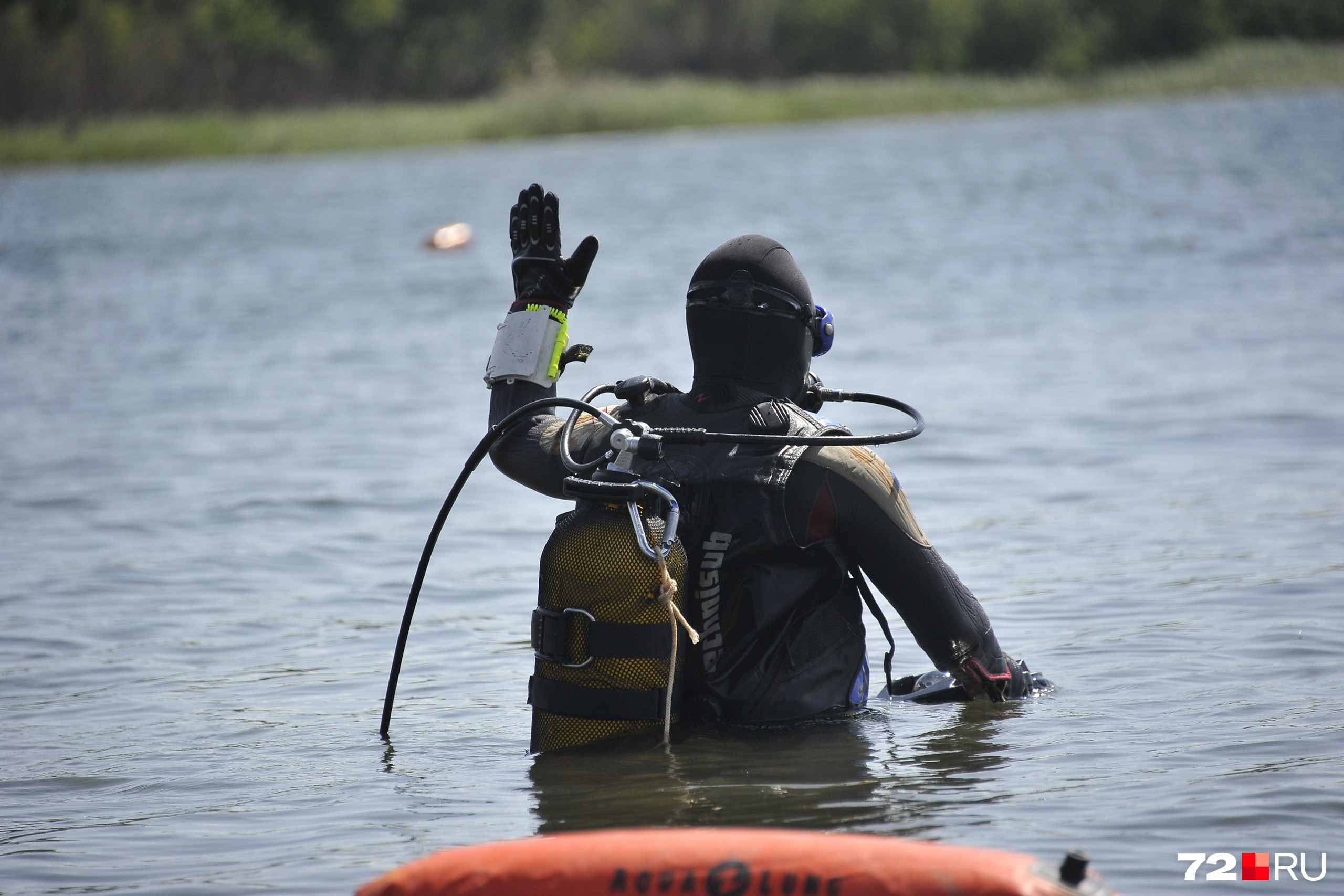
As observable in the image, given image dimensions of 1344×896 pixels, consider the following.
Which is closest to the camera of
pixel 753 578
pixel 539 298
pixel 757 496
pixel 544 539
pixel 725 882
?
pixel 725 882

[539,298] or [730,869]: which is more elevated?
[539,298]

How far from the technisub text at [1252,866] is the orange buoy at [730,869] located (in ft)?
2.52

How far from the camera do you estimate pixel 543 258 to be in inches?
158

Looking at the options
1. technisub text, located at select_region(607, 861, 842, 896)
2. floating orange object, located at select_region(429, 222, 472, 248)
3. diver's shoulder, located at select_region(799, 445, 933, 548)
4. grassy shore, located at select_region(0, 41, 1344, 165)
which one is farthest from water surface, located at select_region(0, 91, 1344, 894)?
grassy shore, located at select_region(0, 41, 1344, 165)

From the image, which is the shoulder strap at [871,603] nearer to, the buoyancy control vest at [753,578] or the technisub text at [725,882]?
the buoyancy control vest at [753,578]

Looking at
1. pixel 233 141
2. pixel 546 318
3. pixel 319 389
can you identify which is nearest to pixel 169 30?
pixel 233 141

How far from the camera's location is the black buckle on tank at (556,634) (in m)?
3.54

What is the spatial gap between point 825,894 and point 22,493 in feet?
→ 23.5

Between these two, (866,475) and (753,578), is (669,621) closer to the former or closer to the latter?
(753,578)

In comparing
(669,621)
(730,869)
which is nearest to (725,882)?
(730,869)

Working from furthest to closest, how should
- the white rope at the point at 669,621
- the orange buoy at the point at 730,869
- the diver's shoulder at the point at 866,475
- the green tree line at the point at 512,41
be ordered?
1. the green tree line at the point at 512,41
2. the diver's shoulder at the point at 866,475
3. the white rope at the point at 669,621
4. the orange buoy at the point at 730,869

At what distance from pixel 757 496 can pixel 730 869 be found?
1.16 meters

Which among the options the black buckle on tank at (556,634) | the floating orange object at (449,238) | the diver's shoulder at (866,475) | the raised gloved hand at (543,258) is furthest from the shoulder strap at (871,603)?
the floating orange object at (449,238)

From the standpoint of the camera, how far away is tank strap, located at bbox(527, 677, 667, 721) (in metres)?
3.60
